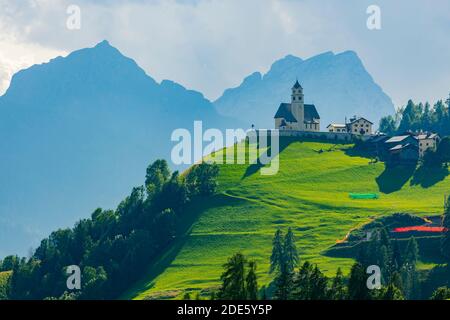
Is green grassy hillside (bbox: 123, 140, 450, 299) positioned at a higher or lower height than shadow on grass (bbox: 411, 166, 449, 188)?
lower

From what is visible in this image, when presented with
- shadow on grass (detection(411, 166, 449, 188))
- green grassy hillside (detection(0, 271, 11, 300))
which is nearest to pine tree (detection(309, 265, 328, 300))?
green grassy hillside (detection(0, 271, 11, 300))

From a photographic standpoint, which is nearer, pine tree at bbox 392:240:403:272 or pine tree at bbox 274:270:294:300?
pine tree at bbox 274:270:294:300

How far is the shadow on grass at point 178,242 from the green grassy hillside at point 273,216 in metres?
0.22

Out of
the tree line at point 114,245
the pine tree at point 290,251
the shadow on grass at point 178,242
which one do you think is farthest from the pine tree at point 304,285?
the tree line at point 114,245

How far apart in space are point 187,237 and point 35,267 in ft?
98.5

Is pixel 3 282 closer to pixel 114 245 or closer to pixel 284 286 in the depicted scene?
pixel 114 245

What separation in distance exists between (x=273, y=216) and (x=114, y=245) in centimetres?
2860

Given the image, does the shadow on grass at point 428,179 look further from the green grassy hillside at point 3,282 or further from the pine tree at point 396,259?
the green grassy hillside at point 3,282

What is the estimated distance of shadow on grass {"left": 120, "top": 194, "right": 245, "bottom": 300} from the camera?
539 ft

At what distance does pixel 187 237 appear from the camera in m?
176

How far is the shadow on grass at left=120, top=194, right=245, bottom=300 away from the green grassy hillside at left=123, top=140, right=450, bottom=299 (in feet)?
0.72

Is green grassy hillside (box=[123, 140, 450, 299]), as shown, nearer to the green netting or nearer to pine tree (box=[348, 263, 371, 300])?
the green netting
